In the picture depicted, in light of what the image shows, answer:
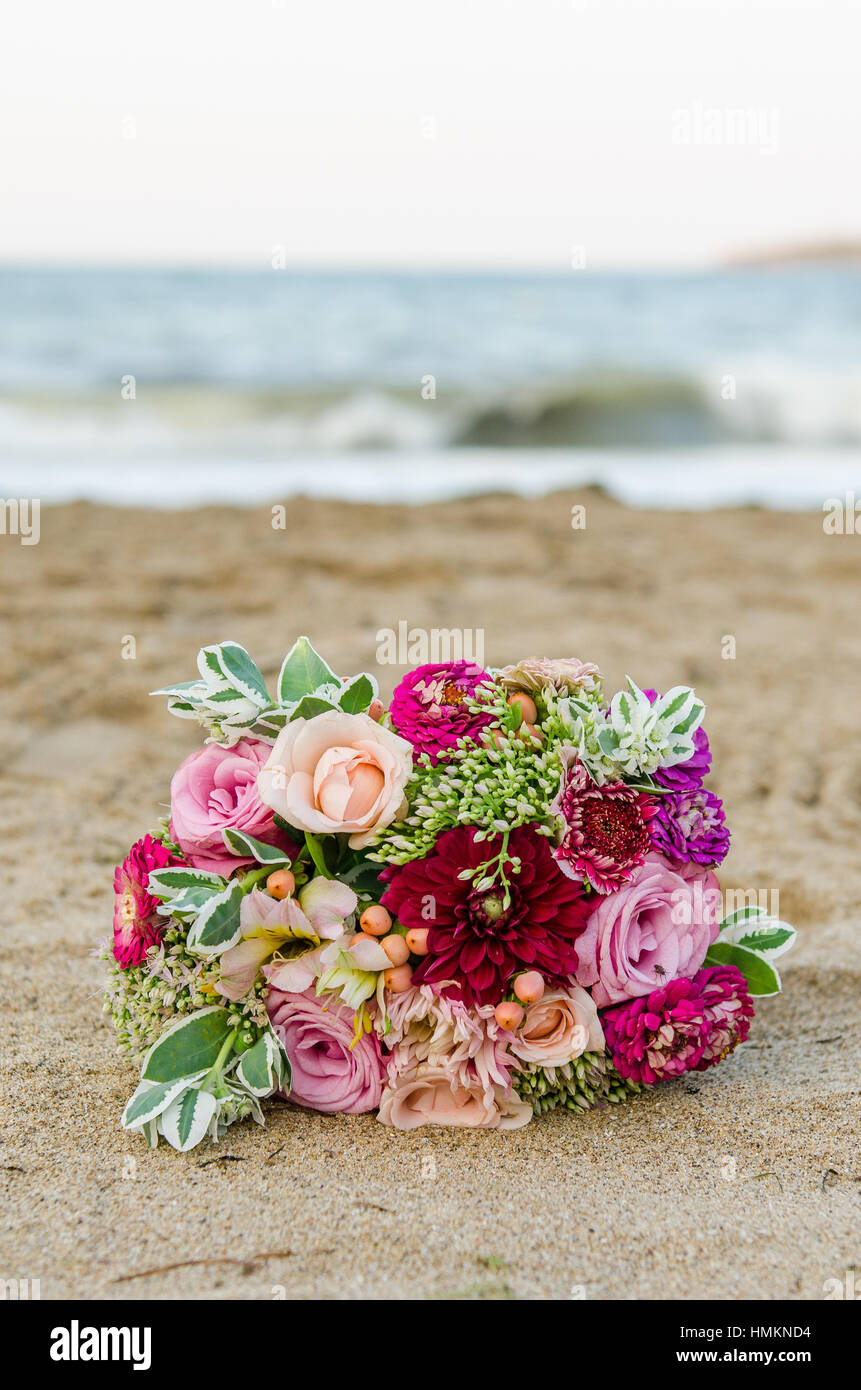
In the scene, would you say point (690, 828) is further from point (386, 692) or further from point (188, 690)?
point (386, 692)

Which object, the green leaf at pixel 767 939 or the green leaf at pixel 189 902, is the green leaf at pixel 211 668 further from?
the green leaf at pixel 767 939

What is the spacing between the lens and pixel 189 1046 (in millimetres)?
1763

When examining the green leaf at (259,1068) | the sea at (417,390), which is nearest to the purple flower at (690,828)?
the green leaf at (259,1068)

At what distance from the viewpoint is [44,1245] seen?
59.7 inches

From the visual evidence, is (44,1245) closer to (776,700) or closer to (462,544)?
(776,700)

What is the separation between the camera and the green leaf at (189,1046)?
1740 millimetres

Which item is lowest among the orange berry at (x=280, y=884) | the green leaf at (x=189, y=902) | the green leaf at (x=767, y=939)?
the green leaf at (x=767, y=939)

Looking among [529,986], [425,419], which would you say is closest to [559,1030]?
[529,986]

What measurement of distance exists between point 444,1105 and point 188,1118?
0.39 m

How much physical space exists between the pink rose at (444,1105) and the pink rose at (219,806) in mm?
403

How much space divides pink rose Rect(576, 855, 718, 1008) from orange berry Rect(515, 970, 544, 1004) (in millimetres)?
104

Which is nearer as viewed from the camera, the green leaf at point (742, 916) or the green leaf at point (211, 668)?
the green leaf at point (211, 668)

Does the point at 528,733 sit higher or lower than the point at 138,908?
higher

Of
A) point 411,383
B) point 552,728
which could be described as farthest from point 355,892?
point 411,383
